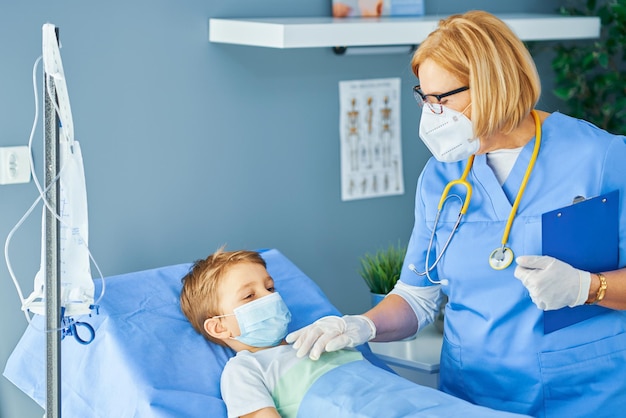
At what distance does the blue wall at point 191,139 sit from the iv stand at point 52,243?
718 millimetres

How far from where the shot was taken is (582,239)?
1673 mm

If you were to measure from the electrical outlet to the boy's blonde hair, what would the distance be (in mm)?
479

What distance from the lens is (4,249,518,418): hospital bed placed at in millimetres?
1659

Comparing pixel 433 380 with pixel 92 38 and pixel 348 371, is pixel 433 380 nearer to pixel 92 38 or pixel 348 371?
pixel 348 371

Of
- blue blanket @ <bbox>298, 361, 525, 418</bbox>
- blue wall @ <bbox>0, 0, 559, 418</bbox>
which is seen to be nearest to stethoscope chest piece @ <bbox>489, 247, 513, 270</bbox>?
blue blanket @ <bbox>298, 361, 525, 418</bbox>

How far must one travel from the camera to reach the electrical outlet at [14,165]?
6.79 ft

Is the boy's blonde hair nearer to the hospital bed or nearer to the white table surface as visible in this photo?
the hospital bed

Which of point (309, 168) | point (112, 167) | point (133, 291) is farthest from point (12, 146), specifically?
point (309, 168)

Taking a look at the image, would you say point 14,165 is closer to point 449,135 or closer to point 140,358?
point 140,358

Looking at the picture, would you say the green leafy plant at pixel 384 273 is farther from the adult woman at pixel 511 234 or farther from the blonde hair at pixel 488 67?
the blonde hair at pixel 488 67

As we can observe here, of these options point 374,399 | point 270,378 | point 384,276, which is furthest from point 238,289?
point 384,276

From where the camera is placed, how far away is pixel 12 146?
6.84 ft

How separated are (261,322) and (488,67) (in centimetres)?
68

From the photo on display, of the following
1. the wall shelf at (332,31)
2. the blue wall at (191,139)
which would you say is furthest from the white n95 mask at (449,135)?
the blue wall at (191,139)
